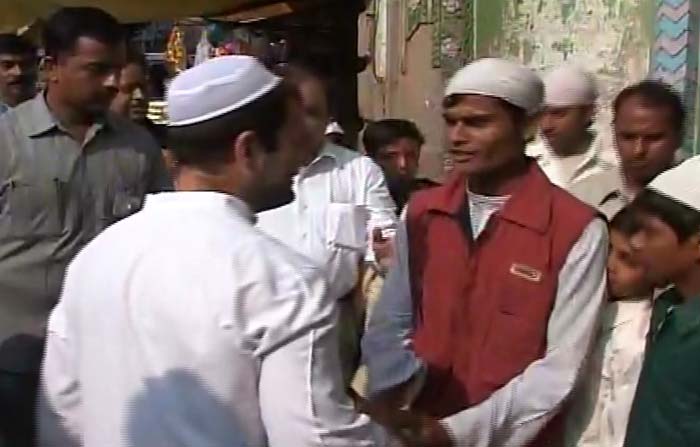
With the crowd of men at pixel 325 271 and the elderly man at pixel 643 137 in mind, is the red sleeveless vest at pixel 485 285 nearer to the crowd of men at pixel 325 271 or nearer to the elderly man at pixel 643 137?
the crowd of men at pixel 325 271

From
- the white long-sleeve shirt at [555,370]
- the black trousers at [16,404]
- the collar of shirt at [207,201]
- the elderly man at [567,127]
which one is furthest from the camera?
the elderly man at [567,127]

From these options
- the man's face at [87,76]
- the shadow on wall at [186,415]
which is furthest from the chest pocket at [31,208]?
the shadow on wall at [186,415]

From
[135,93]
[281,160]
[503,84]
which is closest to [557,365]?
[503,84]

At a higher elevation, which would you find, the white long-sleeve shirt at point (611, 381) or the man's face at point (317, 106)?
the man's face at point (317, 106)

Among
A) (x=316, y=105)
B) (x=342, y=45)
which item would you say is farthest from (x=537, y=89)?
(x=342, y=45)

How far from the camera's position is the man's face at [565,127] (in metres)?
4.71

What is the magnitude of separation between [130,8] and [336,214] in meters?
6.32

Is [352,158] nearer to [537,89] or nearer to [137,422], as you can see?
[537,89]

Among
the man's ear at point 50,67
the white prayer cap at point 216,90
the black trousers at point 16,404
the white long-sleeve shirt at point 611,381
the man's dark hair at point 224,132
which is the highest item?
the white prayer cap at point 216,90

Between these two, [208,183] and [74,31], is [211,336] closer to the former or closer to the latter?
[208,183]

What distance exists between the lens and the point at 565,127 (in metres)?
4.73

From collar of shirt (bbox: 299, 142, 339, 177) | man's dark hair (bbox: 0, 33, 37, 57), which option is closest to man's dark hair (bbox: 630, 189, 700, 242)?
collar of shirt (bbox: 299, 142, 339, 177)

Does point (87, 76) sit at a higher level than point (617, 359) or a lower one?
higher

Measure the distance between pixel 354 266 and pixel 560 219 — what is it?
3.68ft
